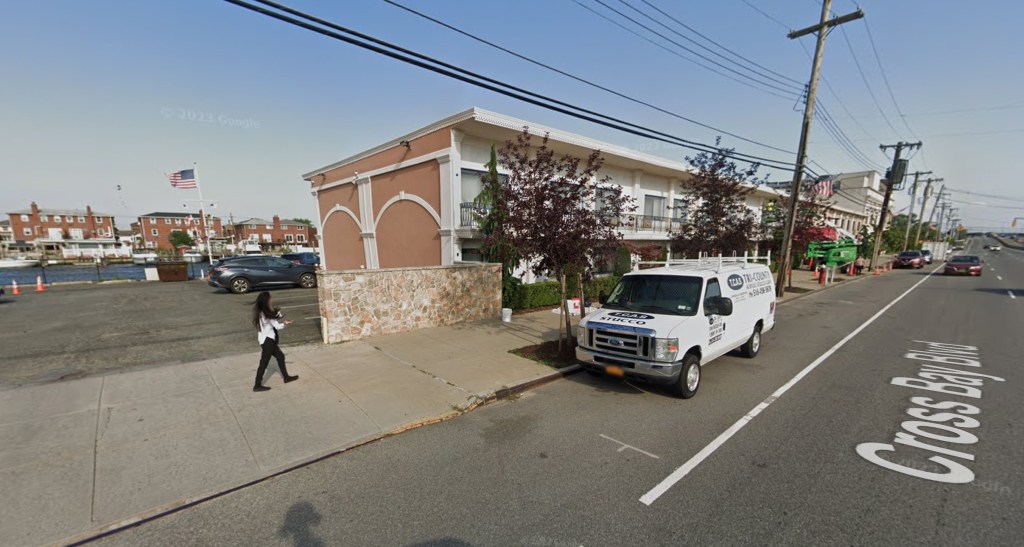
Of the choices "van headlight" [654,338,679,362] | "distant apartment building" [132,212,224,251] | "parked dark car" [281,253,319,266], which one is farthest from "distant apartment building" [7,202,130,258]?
"van headlight" [654,338,679,362]

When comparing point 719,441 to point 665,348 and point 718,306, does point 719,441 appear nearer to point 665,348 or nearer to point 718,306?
point 665,348

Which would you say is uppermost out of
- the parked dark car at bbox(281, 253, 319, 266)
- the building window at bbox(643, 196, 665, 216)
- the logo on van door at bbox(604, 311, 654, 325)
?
the building window at bbox(643, 196, 665, 216)

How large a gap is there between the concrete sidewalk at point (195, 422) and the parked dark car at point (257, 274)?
10.7m

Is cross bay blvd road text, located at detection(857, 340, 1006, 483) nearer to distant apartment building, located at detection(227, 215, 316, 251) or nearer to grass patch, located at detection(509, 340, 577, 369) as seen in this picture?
grass patch, located at detection(509, 340, 577, 369)

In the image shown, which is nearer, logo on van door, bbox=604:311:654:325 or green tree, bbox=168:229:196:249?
logo on van door, bbox=604:311:654:325

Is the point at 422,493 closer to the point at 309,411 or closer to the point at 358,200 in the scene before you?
the point at 309,411

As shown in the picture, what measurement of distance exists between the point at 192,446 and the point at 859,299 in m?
21.7

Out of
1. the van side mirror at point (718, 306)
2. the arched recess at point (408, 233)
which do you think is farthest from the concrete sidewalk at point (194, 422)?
the arched recess at point (408, 233)

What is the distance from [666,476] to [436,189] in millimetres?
13319

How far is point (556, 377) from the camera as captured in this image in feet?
21.1

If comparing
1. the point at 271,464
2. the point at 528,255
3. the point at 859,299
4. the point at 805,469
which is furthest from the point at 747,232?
the point at 271,464

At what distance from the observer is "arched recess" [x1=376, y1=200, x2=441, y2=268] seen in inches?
609

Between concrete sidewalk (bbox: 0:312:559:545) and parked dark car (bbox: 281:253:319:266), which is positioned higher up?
parked dark car (bbox: 281:253:319:266)

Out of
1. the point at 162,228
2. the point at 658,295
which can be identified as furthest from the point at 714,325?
the point at 162,228
